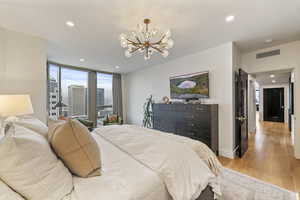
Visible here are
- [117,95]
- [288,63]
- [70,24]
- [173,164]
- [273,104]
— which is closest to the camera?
[173,164]

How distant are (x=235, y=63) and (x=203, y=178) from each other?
121 inches

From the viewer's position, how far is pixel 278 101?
8.02 meters

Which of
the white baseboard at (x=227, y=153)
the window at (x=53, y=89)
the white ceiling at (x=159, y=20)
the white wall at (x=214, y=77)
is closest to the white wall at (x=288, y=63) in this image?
the white ceiling at (x=159, y=20)

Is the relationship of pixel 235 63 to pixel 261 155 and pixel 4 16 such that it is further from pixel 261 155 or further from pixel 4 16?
pixel 4 16

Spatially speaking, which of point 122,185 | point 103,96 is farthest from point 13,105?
point 103,96

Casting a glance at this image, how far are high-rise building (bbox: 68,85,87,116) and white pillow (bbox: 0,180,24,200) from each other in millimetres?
4822

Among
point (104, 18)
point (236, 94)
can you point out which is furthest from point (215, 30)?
point (104, 18)

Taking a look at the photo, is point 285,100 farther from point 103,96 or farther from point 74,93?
point 74,93

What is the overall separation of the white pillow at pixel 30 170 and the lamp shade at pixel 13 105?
1376mm

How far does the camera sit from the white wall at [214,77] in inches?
126

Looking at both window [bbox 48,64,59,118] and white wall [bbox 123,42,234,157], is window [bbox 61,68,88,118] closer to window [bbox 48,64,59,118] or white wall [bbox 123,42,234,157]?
window [bbox 48,64,59,118]

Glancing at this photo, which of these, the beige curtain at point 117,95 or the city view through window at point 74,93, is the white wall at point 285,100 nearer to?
the beige curtain at point 117,95

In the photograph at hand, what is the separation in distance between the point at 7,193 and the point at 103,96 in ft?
18.2

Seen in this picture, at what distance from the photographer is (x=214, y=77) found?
3482 mm
